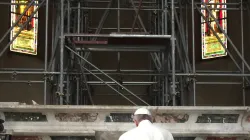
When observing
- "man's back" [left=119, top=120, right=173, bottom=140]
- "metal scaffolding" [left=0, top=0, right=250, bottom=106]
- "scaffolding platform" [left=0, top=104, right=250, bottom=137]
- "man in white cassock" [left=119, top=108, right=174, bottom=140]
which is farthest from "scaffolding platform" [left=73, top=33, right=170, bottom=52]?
"man's back" [left=119, top=120, right=173, bottom=140]

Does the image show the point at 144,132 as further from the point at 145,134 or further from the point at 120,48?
the point at 120,48

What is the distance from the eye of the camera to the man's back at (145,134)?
596cm

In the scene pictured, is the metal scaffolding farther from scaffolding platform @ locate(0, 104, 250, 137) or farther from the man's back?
the man's back

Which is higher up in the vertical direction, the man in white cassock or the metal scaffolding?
the metal scaffolding

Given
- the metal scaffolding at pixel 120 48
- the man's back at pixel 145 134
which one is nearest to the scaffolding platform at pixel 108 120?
the metal scaffolding at pixel 120 48

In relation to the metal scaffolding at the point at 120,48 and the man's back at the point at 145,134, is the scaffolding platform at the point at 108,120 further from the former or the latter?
the man's back at the point at 145,134

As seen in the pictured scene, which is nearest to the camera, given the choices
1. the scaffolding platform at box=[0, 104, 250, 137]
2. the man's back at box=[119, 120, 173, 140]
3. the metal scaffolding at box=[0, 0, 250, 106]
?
the man's back at box=[119, 120, 173, 140]

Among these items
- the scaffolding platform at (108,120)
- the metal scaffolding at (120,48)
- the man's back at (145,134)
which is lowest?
the scaffolding platform at (108,120)

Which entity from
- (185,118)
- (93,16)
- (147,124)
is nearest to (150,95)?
(93,16)

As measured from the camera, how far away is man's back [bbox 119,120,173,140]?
5965 mm

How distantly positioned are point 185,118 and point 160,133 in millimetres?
5766

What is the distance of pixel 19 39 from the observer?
1855 centimetres

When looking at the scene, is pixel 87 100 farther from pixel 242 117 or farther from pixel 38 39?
pixel 242 117

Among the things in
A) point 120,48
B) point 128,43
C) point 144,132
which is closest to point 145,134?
point 144,132
